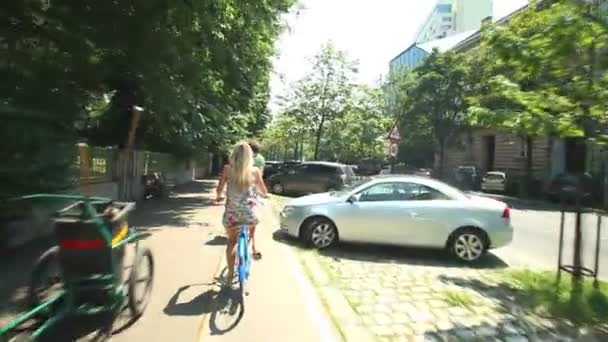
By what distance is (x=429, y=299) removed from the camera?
659 centimetres

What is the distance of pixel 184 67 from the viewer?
41.7 ft

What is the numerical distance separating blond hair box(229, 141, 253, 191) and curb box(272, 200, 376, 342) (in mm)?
1656

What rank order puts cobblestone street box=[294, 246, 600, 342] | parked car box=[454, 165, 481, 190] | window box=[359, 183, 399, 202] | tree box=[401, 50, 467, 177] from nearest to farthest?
cobblestone street box=[294, 246, 600, 342] < window box=[359, 183, 399, 202] < parked car box=[454, 165, 481, 190] < tree box=[401, 50, 467, 177]

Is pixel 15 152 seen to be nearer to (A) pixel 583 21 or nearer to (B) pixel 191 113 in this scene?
(A) pixel 583 21

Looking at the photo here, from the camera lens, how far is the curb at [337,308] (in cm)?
514

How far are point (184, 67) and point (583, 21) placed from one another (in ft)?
30.1

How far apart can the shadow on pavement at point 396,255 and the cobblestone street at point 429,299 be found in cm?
2

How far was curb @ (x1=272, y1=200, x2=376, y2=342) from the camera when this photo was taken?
5141 millimetres

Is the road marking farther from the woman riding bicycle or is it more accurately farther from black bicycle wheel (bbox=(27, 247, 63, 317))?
black bicycle wheel (bbox=(27, 247, 63, 317))

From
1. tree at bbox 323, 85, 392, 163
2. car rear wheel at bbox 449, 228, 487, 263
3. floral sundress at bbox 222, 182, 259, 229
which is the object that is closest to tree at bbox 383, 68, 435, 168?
tree at bbox 323, 85, 392, 163

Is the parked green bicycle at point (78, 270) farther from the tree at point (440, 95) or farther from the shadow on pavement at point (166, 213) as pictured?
the tree at point (440, 95)

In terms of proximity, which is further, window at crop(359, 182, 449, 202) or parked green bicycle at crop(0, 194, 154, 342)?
window at crop(359, 182, 449, 202)

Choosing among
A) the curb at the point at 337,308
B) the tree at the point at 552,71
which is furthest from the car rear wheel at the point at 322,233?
the tree at the point at 552,71

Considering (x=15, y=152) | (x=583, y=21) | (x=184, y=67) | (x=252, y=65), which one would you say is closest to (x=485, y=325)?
(x=583, y=21)
